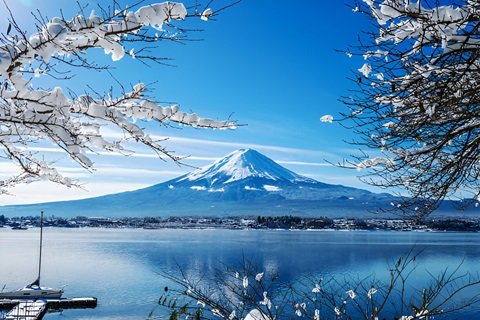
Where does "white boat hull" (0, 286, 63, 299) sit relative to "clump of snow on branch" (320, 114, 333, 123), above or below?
below

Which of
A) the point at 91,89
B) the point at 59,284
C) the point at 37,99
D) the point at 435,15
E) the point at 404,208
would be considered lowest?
the point at 59,284

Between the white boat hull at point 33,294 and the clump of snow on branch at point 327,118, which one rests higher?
the clump of snow on branch at point 327,118

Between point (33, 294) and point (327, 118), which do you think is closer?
point (327, 118)

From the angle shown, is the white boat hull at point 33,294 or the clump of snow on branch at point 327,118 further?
the white boat hull at point 33,294

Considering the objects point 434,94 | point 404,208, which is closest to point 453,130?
point 434,94

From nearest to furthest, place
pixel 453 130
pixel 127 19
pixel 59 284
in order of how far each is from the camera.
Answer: pixel 127 19
pixel 453 130
pixel 59 284

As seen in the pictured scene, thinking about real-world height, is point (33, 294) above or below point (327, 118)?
below

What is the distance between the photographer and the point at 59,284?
3709 cm

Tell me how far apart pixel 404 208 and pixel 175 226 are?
186 m

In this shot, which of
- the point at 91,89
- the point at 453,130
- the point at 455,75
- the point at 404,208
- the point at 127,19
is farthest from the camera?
the point at 404,208

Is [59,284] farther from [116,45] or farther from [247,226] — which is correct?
[247,226]

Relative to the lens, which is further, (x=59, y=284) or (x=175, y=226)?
(x=175, y=226)

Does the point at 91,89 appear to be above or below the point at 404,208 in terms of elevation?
above

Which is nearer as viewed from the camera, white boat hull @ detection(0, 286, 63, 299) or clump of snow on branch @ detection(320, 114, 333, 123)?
clump of snow on branch @ detection(320, 114, 333, 123)
